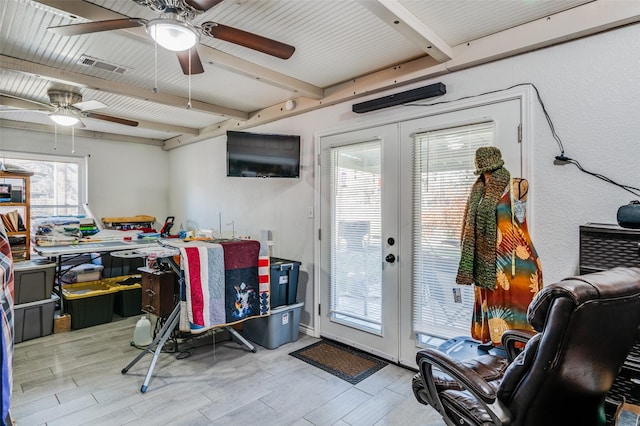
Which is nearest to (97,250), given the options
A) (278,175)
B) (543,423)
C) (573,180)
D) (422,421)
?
(278,175)

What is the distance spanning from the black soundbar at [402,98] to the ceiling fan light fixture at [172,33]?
1.66 m

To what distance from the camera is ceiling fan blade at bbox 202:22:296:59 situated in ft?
6.32

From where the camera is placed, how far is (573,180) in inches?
84.1

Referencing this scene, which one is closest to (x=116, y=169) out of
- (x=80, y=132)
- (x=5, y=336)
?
(x=80, y=132)

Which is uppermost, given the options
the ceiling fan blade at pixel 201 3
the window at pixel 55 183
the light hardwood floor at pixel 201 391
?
the ceiling fan blade at pixel 201 3

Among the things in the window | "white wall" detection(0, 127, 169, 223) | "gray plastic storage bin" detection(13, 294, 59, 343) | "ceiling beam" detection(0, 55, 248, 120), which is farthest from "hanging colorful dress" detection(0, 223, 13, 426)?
"white wall" detection(0, 127, 169, 223)

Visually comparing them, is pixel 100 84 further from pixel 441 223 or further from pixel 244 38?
pixel 441 223

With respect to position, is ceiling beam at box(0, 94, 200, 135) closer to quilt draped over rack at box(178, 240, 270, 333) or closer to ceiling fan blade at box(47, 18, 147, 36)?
ceiling fan blade at box(47, 18, 147, 36)

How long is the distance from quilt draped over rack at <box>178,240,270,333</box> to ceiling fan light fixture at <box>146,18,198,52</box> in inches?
56.5

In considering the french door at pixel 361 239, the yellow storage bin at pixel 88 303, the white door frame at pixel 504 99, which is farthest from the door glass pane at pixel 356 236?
the yellow storage bin at pixel 88 303

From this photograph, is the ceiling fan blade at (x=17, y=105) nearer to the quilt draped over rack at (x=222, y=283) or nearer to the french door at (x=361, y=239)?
the quilt draped over rack at (x=222, y=283)

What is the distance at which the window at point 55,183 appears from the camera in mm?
5086

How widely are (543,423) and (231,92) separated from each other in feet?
12.3

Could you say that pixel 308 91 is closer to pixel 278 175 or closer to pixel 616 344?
pixel 278 175
